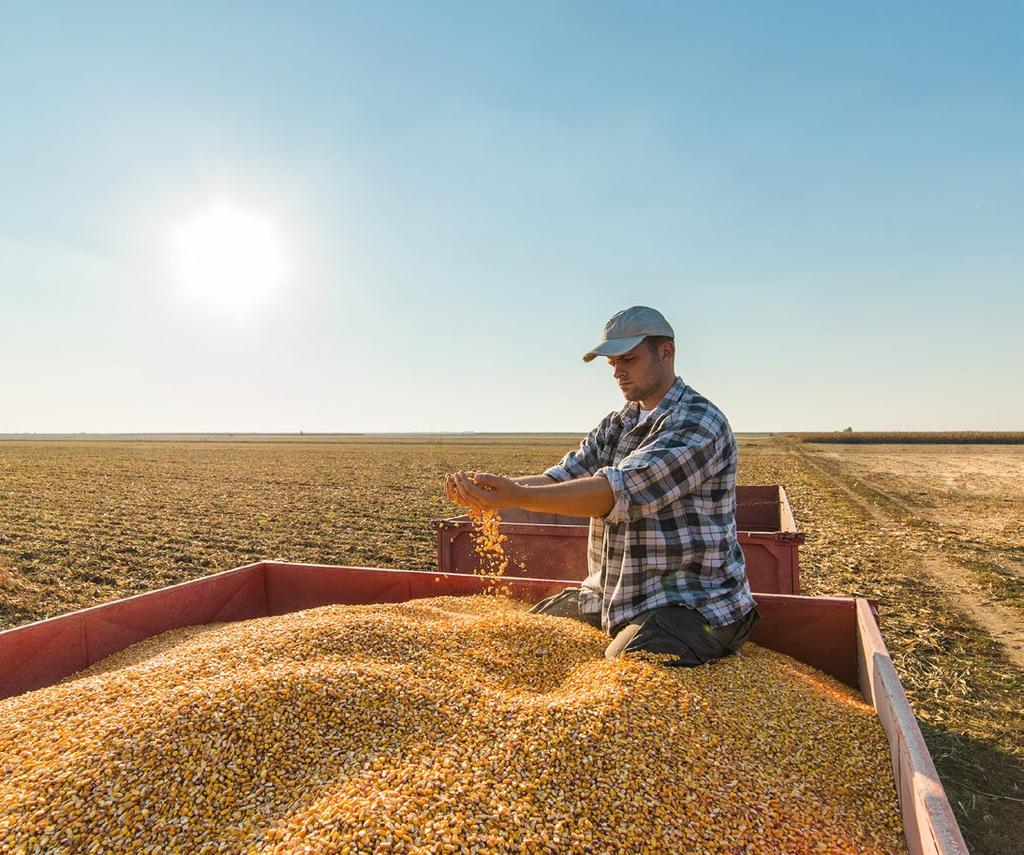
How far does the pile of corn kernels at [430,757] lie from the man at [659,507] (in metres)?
0.24

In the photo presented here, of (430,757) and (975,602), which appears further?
(975,602)

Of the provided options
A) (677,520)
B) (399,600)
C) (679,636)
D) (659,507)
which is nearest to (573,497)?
(659,507)

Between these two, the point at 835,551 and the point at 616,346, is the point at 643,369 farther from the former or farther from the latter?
the point at 835,551

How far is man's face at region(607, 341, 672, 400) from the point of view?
11.4ft

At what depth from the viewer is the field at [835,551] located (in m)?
4.53

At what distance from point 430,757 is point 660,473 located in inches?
60.6

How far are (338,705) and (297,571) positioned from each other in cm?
231

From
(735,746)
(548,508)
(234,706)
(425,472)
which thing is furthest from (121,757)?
(425,472)

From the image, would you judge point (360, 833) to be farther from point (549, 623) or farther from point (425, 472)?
point (425, 472)

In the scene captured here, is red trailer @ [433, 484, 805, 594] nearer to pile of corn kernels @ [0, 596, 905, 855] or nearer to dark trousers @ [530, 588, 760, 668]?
dark trousers @ [530, 588, 760, 668]

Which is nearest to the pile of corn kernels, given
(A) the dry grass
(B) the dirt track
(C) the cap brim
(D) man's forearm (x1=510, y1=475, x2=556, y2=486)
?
(D) man's forearm (x1=510, y1=475, x2=556, y2=486)

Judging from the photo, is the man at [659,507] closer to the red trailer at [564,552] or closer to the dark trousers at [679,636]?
the dark trousers at [679,636]

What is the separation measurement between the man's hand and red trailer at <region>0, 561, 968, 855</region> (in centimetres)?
128

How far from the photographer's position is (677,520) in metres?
3.33
